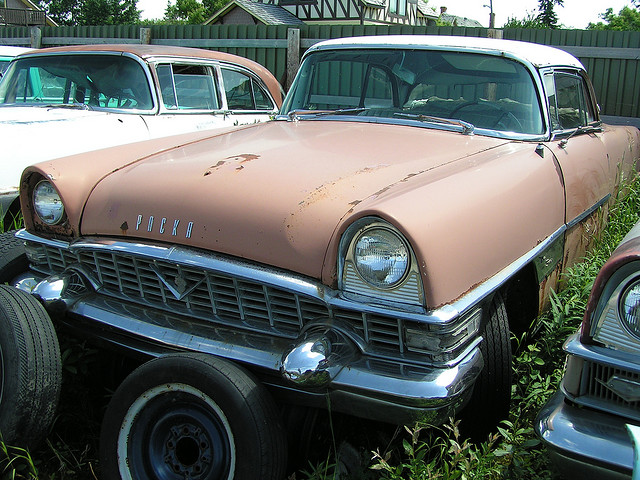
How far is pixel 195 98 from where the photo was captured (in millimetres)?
5492

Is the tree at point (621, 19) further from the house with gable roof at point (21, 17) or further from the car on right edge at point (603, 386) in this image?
the car on right edge at point (603, 386)

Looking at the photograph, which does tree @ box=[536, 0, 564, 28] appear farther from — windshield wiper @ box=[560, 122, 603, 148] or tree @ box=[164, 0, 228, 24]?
windshield wiper @ box=[560, 122, 603, 148]

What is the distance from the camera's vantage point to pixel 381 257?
1923mm

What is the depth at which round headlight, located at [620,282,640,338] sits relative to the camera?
1.70 m

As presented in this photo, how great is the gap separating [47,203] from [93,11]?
46.8 metres

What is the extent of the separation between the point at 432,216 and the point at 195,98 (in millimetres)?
3962

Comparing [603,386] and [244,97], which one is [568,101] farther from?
[244,97]

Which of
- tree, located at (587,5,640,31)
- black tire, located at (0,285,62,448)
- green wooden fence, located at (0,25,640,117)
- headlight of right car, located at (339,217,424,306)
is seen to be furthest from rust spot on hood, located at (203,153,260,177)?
tree, located at (587,5,640,31)

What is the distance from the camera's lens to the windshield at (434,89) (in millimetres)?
3096

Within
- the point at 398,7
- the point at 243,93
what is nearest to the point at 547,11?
the point at 398,7

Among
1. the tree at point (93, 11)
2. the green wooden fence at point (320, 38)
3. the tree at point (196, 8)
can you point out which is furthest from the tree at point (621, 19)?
the green wooden fence at point (320, 38)

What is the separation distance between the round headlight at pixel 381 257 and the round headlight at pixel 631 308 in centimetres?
59

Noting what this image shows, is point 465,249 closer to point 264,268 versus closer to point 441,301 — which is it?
point 441,301

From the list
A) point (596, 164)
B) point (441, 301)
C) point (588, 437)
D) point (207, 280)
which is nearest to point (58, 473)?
point (207, 280)
